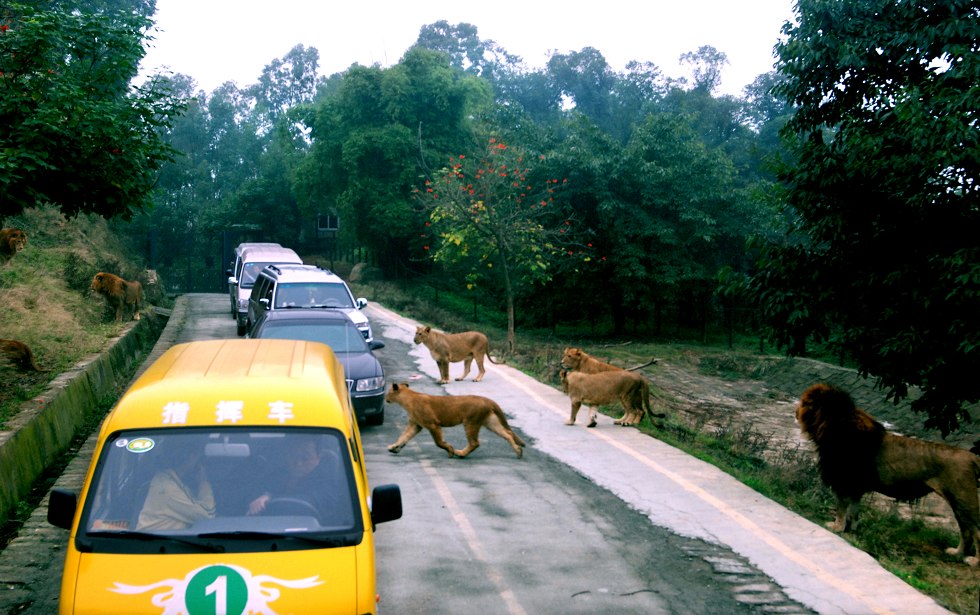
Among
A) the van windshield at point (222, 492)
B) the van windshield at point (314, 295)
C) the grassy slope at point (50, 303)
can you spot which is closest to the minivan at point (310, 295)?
the van windshield at point (314, 295)

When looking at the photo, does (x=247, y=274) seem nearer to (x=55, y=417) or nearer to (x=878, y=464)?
(x=55, y=417)

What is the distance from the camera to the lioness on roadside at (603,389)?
12883 mm

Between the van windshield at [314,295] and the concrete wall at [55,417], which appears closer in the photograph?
the concrete wall at [55,417]

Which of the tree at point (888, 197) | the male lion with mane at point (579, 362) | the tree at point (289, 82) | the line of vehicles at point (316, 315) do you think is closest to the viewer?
the tree at point (888, 197)

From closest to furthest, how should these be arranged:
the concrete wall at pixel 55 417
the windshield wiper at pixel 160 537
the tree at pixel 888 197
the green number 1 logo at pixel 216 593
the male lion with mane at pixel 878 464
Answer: the green number 1 logo at pixel 216 593, the windshield wiper at pixel 160 537, the male lion with mane at pixel 878 464, the tree at pixel 888 197, the concrete wall at pixel 55 417

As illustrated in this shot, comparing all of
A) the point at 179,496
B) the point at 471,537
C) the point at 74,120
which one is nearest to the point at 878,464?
the point at 471,537

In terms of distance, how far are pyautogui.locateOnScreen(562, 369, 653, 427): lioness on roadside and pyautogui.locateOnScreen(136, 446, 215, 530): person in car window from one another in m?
8.22

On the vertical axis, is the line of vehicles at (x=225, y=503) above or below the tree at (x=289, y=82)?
below

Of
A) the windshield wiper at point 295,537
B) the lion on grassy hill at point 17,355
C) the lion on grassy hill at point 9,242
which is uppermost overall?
the lion on grassy hill at point 9,242

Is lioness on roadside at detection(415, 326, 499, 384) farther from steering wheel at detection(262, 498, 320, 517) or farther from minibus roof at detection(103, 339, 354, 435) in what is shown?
steering wheel at detection(262, 498, 320, 517)

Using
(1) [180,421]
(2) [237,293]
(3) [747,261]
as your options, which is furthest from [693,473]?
(3) [747,261]

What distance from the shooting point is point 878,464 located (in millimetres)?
8508

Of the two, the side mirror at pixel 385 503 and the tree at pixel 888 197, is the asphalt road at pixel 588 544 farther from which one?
the tree at pixel 888 197

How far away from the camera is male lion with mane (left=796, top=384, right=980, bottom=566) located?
26.5 feet
